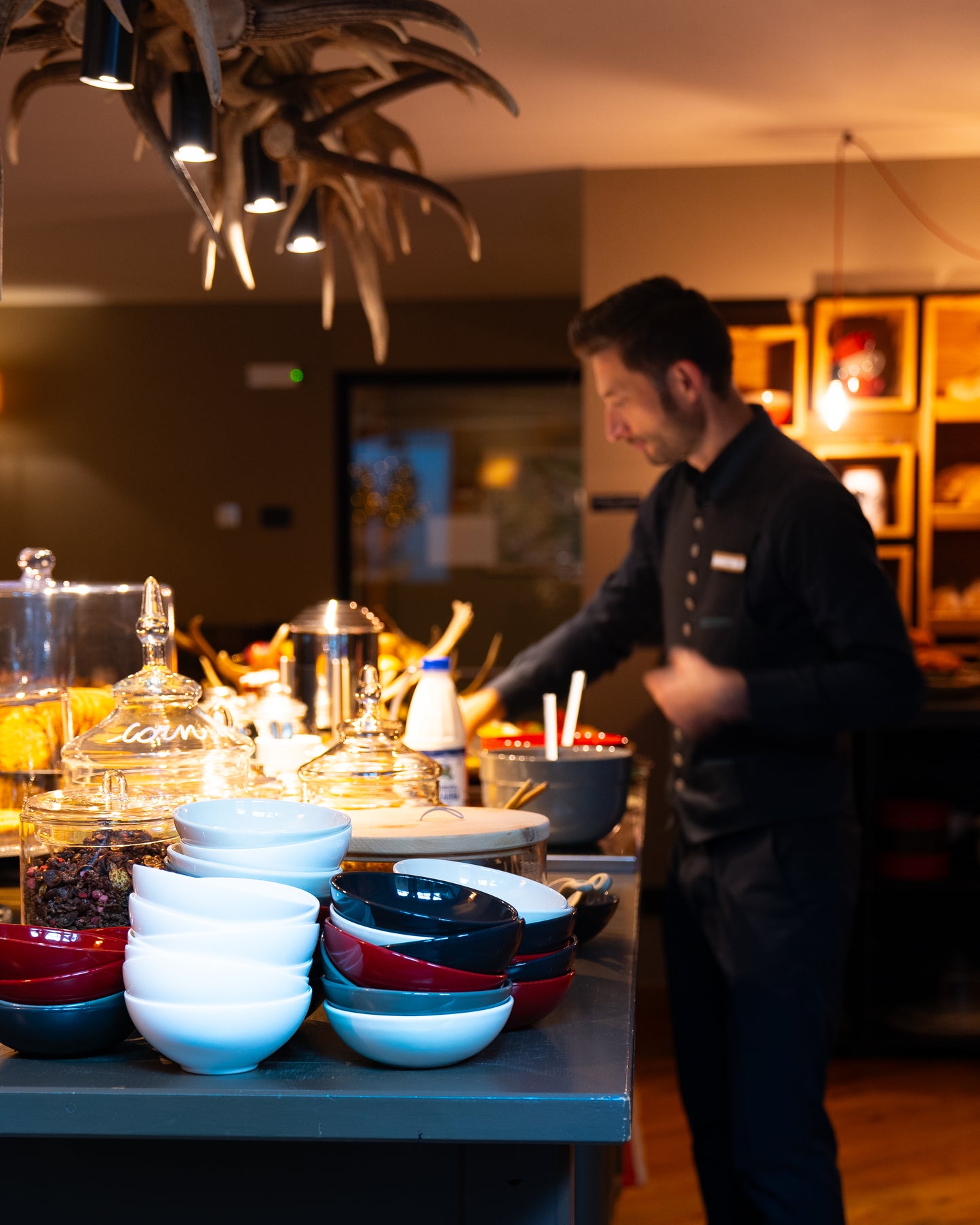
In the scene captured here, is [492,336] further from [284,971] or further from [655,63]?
[284,971]

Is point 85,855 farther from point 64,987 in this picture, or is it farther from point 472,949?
point 472,949

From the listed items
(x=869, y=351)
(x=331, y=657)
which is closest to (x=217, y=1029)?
(x=331, y=657)

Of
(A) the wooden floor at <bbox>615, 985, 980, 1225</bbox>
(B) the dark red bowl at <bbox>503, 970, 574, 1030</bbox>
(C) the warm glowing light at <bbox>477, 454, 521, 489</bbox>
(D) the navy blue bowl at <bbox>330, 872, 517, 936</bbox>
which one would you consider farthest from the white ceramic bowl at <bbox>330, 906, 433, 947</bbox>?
(C) the warm glowing light at <bbox>477, 454, 521, 489</bbox>

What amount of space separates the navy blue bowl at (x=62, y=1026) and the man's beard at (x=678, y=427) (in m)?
1.41

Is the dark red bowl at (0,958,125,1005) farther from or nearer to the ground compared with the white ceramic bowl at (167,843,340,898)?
nearer to the ground

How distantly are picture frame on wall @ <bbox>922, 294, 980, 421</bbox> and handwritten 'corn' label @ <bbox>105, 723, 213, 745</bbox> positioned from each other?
3490 millimetres

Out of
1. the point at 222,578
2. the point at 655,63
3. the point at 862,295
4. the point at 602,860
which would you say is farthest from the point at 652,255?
the point at 222,578

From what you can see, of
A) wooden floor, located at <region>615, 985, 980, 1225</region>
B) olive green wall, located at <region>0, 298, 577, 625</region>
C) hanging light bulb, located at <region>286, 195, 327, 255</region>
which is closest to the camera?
hanging light bulb, located at <region>286, 195, 327, 255</region>

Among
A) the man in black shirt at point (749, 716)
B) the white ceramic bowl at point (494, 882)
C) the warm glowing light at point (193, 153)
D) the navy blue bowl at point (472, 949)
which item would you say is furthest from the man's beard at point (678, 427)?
the navy blue bowl at point (472, 949)

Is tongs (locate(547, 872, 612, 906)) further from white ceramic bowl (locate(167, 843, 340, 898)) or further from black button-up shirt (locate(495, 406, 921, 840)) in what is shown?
black button-up shirt (locate(495, 406, 921, 840))

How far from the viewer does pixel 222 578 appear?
7.43m

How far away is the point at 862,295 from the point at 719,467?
2508mm

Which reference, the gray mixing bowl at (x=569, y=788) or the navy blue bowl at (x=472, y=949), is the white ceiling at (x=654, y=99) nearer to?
the gray mixing bowl at (x=569, y=788)

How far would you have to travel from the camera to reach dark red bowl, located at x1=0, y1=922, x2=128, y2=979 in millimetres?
946
